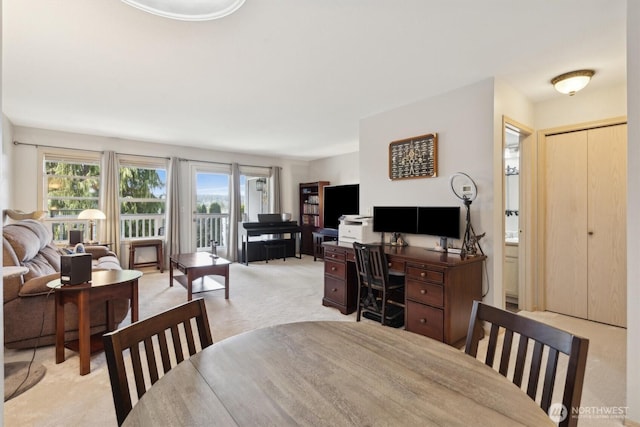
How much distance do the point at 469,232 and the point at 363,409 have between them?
245cm

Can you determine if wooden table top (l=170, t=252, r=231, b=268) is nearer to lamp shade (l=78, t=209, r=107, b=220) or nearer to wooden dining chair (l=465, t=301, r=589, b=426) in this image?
lamp shade (l=78, t=209, r=107, b=220)

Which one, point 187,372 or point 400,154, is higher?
point 400,154

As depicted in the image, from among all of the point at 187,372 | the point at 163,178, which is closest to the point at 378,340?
the point at 187,372

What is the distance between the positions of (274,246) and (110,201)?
124 inches

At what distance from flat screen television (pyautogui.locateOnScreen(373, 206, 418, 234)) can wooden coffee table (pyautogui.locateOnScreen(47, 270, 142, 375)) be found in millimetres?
2504

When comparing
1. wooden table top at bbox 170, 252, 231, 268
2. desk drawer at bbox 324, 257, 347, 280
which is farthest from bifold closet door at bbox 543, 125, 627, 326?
wooden table top at bbox 170, 252, 231, 268

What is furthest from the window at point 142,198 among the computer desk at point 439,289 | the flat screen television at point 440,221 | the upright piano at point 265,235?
the flat screen television at point 440,221

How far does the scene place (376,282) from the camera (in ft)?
9.61

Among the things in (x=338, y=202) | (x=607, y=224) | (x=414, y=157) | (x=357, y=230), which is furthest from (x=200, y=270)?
(x=607, y=224)

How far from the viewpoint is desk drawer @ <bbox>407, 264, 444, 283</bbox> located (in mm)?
2520

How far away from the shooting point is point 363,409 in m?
0.78

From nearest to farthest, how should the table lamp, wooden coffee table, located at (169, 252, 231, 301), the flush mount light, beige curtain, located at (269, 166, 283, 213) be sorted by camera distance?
the flush mount light < wooden coffee table, located at (169, 252, 231, 301) < the table lamp < beige curtain, located at (269, 166, 283, 213)

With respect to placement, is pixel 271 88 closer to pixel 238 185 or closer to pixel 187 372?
pixel 187 372

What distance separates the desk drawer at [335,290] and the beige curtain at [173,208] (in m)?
3.57
